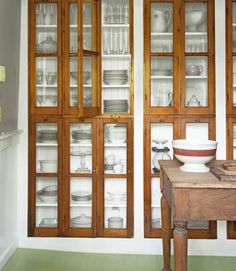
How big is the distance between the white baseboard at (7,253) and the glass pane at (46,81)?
126cm

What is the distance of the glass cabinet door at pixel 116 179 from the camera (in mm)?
3717

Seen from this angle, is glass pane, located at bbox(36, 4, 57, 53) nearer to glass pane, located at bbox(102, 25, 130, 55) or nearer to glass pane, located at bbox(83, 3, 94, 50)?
glass pane, located at bbox(83, 3, 94, 50)

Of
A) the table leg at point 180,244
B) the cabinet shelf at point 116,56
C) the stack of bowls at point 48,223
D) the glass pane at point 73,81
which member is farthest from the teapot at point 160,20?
the table leg at point 180,244

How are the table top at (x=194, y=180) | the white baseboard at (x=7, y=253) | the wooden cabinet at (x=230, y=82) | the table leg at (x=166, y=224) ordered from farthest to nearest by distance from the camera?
the wooden cabinet at (x=230, y=82), the white baseboard at (x=7, y=253), the table leg at (x=166, y=224), the table top at (x=194, y=180)

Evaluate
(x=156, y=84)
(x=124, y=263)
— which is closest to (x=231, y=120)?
(x=156, y=84)

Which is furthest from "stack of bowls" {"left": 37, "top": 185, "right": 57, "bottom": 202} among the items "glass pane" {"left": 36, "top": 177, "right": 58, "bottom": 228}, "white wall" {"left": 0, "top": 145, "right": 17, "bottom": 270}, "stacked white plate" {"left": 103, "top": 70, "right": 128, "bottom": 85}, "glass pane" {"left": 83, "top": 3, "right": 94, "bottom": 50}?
"glass pane" {"left": 83, "top": 3, "right": 94, "bottom": 50}

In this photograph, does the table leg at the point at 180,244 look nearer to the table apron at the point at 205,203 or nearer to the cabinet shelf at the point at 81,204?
the table apron at the point at 205,203

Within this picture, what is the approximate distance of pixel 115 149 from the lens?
12.4 ft

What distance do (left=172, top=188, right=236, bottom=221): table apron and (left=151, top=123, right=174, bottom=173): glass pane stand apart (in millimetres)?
1593

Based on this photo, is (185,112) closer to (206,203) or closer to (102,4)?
(102,4)

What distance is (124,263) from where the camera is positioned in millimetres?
3443

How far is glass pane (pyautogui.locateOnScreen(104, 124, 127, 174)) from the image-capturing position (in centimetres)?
375

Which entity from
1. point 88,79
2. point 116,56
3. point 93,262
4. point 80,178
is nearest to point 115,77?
point 116,56

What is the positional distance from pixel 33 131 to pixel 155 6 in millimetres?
1585
